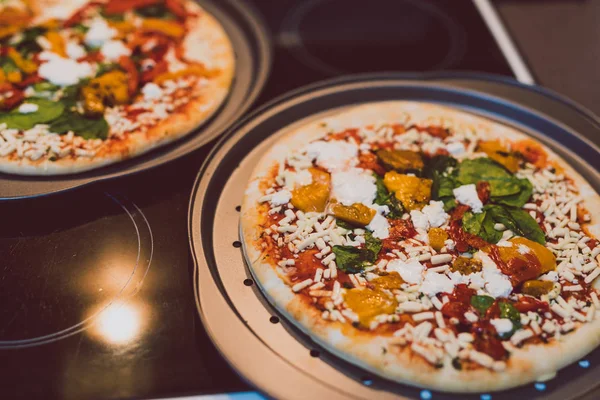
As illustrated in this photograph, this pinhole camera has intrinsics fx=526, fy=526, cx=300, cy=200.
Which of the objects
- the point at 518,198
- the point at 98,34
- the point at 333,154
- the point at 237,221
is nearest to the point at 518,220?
the point at 518,198

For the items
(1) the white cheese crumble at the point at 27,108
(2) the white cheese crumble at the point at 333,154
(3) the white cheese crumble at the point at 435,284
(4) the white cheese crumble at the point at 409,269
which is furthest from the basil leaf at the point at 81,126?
(3) the white cheese crumble at the point at 435,284

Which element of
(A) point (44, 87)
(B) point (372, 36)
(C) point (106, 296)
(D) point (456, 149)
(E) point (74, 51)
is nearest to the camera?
(C) point (106, 296)

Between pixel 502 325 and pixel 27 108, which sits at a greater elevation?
pixel 502 325

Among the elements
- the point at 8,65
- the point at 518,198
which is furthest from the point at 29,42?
the point at 518,198

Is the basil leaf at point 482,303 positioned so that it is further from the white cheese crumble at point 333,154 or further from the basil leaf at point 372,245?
the white cheese crumble at point 333,154

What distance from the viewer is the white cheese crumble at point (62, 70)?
2.09 metres

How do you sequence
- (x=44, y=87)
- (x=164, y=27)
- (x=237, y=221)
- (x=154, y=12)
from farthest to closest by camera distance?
1. (x=154, y=12)
2. (x=164, y=27)
3. (x=44, y=87)
4. (x=237, y=221)

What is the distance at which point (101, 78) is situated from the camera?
2.08m

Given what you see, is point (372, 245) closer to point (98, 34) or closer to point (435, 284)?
point (435, 284)

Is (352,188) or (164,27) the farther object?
(164,27)

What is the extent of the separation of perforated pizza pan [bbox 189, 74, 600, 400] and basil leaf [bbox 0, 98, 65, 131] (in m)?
0.63

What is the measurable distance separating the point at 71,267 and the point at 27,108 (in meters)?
0.74

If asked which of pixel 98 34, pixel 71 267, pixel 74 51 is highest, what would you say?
pixel 98 34

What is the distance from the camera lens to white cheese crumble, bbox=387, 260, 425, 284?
152cm
